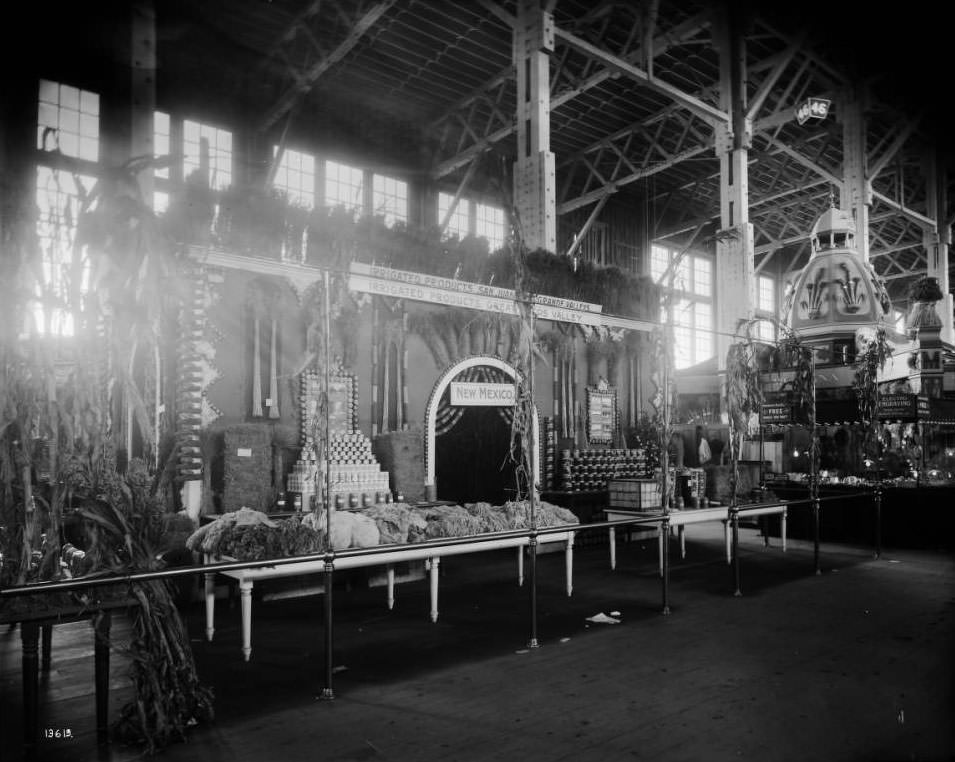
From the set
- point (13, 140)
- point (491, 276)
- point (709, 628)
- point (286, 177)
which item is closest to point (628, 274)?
point (491, 276)

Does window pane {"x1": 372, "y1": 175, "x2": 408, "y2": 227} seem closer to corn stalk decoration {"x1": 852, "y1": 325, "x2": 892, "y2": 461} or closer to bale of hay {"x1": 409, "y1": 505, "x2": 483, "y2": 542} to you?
corn stalk decoration {"x1": 852, "y1": 325, "x2": 892, "y2": 461}

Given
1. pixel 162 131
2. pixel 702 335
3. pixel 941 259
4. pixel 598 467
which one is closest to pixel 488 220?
pixel 162 131

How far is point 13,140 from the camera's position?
10625 mm

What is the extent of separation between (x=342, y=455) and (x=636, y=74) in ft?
31.8

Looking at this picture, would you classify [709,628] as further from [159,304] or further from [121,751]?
[159,304]

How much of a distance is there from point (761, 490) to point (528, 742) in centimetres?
938

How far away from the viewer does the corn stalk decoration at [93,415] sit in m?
3.71

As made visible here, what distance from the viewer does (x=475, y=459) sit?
9930 millimetres

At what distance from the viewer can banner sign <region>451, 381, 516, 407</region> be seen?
30.8 feet

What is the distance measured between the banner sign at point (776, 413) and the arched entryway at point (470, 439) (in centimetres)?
443

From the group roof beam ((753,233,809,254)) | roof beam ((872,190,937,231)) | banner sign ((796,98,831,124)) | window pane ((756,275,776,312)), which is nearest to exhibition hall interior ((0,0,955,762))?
banner sign ((796,98,831,124))

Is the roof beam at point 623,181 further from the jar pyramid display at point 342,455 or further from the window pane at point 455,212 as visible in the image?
the jar pyramid display at point 342,455

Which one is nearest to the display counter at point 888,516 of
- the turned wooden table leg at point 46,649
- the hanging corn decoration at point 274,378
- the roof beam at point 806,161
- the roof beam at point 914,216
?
the hanging corn decoration at point 274,378

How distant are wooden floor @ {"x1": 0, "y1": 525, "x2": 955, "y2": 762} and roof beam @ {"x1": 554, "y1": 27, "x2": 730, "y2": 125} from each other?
30.1ft
